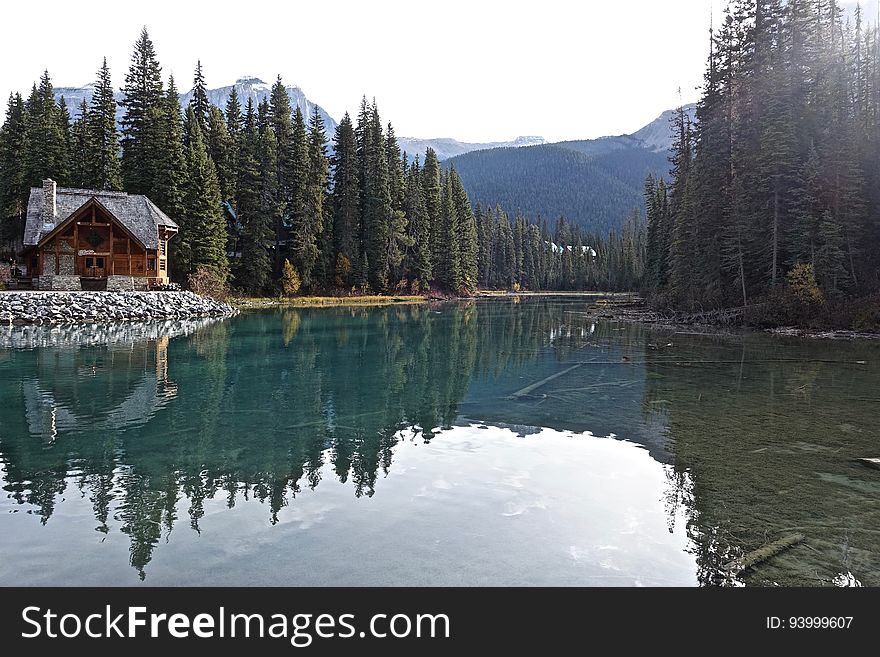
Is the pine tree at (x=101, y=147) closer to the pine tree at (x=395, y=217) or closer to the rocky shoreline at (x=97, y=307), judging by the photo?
the rocky shoreline at (x=97, y=307)

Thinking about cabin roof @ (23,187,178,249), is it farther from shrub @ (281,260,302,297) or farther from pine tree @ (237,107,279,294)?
shrub @ (281,260,302,297)

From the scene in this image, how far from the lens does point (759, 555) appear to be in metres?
6.51

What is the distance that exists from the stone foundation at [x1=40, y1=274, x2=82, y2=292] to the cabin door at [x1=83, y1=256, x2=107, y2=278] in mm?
928

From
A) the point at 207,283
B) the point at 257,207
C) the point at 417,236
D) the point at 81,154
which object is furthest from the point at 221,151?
the point at 417,236

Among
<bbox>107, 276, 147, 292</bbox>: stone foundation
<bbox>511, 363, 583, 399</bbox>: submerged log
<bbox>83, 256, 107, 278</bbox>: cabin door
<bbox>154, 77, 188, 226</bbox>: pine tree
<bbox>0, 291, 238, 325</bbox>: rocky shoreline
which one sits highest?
<bbox>154, 77, 188, 226</bbox>: pine tree

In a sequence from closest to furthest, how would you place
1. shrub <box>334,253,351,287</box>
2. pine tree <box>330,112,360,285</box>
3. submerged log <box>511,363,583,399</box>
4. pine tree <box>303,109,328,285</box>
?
submerged log <box>511,363,583,399</box> < pine tree <box>303,109,328,285</box> < shrub <box>334,253,351,287</box> < pine tree <box>330,112,360,285</box>

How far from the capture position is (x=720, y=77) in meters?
48.1

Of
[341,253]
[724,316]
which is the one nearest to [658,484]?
[724,316]

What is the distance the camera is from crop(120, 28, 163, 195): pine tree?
53.7 m

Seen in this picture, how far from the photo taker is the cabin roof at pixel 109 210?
45.1 m

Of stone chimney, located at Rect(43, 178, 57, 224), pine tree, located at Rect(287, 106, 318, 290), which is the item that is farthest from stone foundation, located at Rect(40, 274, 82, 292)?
→ pine tree, located at Rect(287, 106, 318, 290)

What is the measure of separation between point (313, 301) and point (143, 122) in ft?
73.2

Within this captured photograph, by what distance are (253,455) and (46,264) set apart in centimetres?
4252

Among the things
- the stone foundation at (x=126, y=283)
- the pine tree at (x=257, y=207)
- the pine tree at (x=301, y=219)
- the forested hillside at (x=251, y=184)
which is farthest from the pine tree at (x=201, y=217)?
the pine tree at (x=301, y=219)
